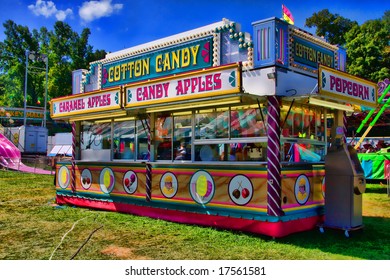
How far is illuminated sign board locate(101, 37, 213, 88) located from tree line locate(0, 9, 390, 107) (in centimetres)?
648

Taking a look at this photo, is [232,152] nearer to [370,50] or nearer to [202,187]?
[202,187]

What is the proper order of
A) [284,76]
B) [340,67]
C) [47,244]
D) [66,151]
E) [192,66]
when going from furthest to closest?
[66,151]
[340,67]
[192,66]
[284,76]
[47,244]

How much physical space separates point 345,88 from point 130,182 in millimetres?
5300

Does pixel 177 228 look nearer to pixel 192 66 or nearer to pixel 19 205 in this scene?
pixel 192 66

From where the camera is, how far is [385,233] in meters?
7.38

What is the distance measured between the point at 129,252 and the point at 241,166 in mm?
2553

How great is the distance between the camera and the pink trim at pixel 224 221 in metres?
6.66

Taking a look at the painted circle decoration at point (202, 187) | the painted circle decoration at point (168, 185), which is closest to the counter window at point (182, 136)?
the painted circle decoration at point (168, 185)

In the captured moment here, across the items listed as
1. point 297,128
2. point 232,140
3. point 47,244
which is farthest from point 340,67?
point 47,244

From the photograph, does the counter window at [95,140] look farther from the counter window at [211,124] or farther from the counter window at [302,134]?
the counter window at [302,134]

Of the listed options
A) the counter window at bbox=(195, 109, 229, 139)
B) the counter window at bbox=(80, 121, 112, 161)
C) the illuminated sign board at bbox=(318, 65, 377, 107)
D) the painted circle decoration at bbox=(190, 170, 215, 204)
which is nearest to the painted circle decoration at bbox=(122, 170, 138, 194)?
the counter window at bbox=(80, 121, 112, 161)

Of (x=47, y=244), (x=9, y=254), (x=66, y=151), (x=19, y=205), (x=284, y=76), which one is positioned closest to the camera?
(x=9, y=254)

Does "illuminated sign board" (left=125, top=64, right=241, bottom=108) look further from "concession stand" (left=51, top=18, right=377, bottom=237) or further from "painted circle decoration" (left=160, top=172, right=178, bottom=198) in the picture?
"painted circle decoration" (left=160, top=172, right=178, bottom=198)

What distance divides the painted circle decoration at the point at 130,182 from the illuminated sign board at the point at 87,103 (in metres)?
1.66
